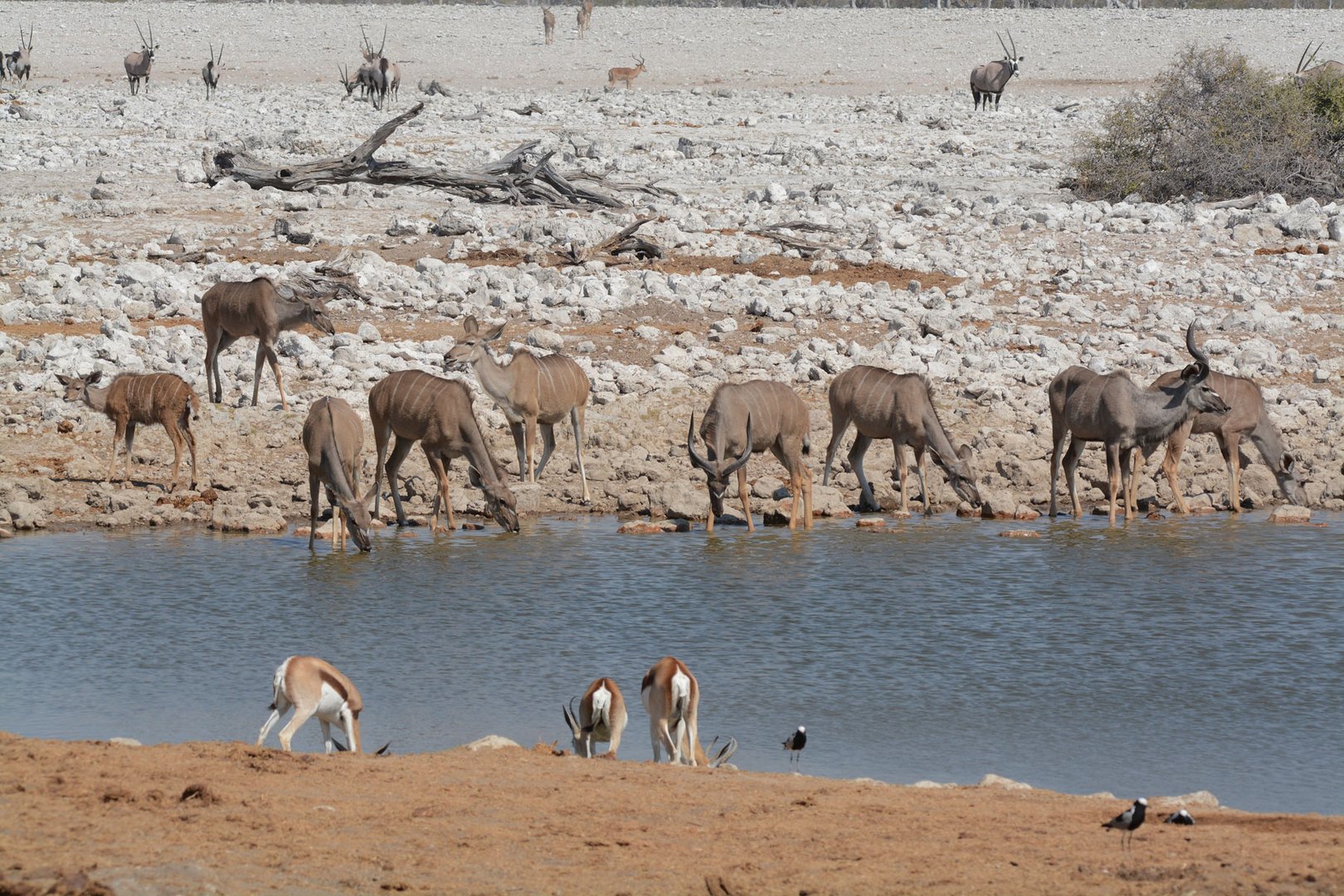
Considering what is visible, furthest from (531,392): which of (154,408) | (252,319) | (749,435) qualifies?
(154,408)

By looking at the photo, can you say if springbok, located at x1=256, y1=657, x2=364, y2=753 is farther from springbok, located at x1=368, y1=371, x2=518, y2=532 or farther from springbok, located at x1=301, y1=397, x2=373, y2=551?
springbok, located at x1=368, y1=371, x2=518, y2=532

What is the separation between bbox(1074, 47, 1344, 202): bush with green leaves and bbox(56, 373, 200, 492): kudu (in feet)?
48.1

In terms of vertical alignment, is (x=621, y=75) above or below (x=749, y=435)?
above

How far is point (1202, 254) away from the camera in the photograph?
798 inches

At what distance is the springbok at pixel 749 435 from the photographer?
13492 millimetres

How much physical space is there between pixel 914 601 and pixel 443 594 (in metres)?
3.06

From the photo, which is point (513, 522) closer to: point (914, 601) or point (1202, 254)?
point (914, 601)

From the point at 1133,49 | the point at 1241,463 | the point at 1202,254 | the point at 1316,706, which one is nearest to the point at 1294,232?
the point at 1202,254

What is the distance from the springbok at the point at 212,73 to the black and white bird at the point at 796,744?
30846mm

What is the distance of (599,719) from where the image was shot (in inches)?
312

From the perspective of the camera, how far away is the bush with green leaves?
938 inches

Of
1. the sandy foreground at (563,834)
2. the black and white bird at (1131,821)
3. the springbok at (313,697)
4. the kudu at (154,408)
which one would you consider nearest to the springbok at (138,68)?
the kudu at (154,408)

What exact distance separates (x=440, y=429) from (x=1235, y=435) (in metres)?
6.52

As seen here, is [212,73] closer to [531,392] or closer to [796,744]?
[531,392]
